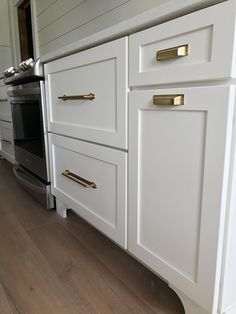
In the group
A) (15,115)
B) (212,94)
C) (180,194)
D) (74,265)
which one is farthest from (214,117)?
(15,115)

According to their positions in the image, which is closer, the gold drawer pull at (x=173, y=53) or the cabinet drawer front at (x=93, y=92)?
the gold drawer pull at (x=173, y=53)

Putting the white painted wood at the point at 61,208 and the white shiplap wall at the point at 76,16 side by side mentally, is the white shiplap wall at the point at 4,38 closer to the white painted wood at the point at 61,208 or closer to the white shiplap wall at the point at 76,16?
the white shiplap wall at the point at 76,16

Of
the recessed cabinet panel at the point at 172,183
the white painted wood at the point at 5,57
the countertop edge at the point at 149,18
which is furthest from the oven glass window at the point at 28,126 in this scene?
the white painted wood at the point at 5,57

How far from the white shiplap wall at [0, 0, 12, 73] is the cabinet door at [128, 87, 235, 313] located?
10.3 feet

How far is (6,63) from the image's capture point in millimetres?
3367

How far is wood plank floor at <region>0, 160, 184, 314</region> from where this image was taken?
0.84 metres

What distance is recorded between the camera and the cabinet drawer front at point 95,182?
922mm

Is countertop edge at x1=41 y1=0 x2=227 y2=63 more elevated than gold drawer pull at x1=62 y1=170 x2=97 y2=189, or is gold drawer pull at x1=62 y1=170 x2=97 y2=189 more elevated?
countertop edge at x1=41 y1=0 x2=227 y2=63

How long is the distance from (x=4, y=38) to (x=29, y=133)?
229 centimetres

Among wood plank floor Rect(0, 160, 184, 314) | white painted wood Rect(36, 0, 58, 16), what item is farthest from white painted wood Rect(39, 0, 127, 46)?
wood plank floor Rect(0, 160, 184, 314)

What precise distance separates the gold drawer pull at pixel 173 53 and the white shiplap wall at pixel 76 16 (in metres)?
0.88

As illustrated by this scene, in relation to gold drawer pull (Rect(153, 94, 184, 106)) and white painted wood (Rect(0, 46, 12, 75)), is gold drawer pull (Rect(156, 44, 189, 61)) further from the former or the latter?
white painted wood (Rect(0, 46, 12, 75))

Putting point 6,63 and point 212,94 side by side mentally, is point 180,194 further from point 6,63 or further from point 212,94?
point 6,63

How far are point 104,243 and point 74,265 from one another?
0.19m
